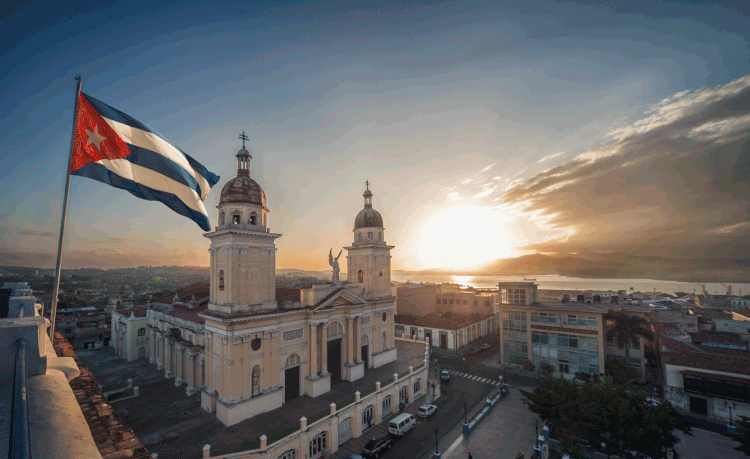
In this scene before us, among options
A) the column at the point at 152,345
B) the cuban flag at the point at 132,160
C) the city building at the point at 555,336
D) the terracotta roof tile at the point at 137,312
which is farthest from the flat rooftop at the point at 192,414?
the city building at the point at 555,336

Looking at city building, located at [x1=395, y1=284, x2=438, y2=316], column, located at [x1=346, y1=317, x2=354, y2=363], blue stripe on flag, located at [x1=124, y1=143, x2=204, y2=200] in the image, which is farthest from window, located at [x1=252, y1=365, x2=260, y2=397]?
city building, located at [x1=395, y1=284, x2=438, y2=316]

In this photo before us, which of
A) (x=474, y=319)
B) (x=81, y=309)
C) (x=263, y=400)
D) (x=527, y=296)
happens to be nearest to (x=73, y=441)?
(x=263, y=400)

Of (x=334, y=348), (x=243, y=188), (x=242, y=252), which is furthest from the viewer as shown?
(x=334, y=348)

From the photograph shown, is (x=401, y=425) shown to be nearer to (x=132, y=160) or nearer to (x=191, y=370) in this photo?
(x=191, y=370)

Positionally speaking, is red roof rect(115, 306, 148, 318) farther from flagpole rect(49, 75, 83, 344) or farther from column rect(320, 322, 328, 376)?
flagpole rect(49, 75, 83, 344)

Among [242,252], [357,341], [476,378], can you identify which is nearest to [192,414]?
[242,252]

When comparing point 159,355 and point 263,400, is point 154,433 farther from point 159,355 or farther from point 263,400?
point 159,355
